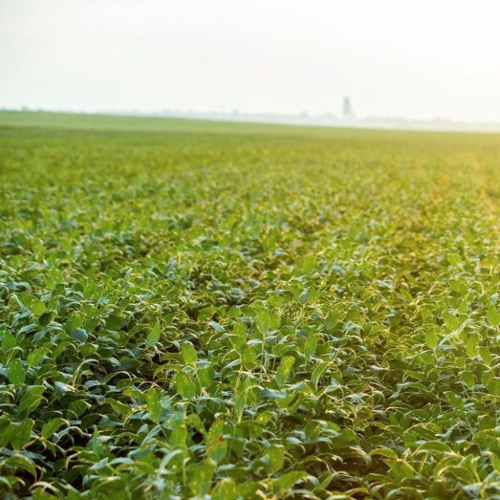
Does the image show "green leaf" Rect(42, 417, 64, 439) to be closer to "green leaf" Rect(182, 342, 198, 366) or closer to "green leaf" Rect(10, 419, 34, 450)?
"green leaf" Rect(10, 419, 34, 450)

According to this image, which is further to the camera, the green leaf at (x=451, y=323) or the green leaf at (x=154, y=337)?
the green leaf at (x=451, y=323)

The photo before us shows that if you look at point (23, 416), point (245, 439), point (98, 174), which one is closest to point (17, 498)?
point (23, 416)

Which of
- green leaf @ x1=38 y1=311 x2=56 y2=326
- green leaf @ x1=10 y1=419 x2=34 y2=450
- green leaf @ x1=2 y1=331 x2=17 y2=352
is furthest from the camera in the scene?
green leaf @ x1=38 y1=311 x2=56 y2=326

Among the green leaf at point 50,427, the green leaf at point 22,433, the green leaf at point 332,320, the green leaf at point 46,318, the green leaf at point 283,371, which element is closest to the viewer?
the green leaf at point 22,433

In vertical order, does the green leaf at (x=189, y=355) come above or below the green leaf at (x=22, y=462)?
above

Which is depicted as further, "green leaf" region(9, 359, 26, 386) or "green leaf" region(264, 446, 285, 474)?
"green leaf" region(9, 359, 26, 386)

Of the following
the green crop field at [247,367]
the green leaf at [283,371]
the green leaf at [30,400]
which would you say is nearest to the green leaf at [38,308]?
the green crop field at [247,367]

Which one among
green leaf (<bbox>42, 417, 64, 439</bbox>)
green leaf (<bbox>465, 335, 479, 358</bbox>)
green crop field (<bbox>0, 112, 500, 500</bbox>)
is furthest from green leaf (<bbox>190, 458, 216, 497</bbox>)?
green leaf (<bbox>465, 335, 479, 358</bbox>)

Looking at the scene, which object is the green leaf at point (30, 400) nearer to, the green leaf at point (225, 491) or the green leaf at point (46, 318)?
the green leaf at point (46, 318)

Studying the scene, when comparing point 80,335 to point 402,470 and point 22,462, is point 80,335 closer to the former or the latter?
point 22,462

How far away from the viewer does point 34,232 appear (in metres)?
9.57

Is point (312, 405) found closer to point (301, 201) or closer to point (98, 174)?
point (301, 201)

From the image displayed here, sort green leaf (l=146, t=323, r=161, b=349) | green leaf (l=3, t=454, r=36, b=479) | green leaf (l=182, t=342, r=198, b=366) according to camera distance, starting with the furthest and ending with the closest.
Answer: green leaf (l=146, t=323, r=161, b=349)
green leaf (l=182, t=342, r=198, b=366)
green leaf (l=3, t=454, r=36, b=479)

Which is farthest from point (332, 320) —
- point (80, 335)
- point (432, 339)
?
point (80, 335)
